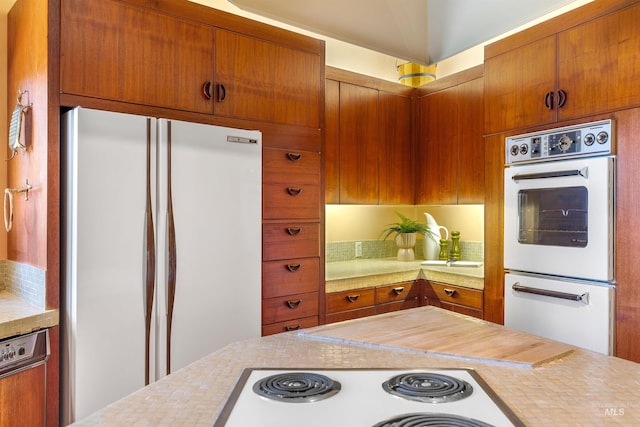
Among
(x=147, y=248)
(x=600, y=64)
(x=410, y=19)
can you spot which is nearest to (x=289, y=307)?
(x=147, y=248)

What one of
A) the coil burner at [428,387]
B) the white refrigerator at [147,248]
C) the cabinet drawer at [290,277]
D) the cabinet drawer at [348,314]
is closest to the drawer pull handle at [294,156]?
the white refrigerator at [147,248]

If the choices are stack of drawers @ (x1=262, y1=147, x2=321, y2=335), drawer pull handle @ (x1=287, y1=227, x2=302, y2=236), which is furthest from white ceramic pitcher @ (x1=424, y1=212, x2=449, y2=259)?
drawer pull handle @ (x1=287, y1=227, x2=302, y2=236)

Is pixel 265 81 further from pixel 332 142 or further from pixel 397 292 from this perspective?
pixel 397 292

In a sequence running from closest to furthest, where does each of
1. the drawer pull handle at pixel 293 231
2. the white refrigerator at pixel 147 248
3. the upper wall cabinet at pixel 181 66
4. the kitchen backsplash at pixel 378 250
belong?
the white refrigerator at pixel 147 248, the upper wall cabinet at pixel 181 66, the drawer pull handle at pixel 293 231, the kitchen backsplash at pixel 378 250

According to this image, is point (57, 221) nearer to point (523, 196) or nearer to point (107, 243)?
point (107, 243)

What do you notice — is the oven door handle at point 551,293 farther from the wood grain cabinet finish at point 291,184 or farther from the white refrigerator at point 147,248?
the white refrigerator at point 147,248

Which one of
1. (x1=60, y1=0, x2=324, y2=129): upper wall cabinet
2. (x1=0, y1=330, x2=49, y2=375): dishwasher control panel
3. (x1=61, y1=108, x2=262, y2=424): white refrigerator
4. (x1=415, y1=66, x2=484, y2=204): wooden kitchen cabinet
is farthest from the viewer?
(x1=415, y1=66, x2=484, y2=204): wooden kitchen cabinet

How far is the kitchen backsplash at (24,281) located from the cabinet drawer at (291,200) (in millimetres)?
1111

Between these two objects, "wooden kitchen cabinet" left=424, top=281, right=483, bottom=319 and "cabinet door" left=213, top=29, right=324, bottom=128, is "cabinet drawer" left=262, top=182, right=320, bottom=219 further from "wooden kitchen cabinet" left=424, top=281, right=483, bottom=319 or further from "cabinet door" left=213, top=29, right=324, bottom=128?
"wooden kitchen cabinet" left=424, top=281, right=483, bottom=319

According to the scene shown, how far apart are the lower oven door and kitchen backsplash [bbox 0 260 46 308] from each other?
2455 mm

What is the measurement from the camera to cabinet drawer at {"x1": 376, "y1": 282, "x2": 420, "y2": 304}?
10.4 ft

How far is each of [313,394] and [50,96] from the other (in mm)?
1692

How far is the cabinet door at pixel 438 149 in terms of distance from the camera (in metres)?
3.47

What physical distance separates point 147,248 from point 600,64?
238 centimetres
